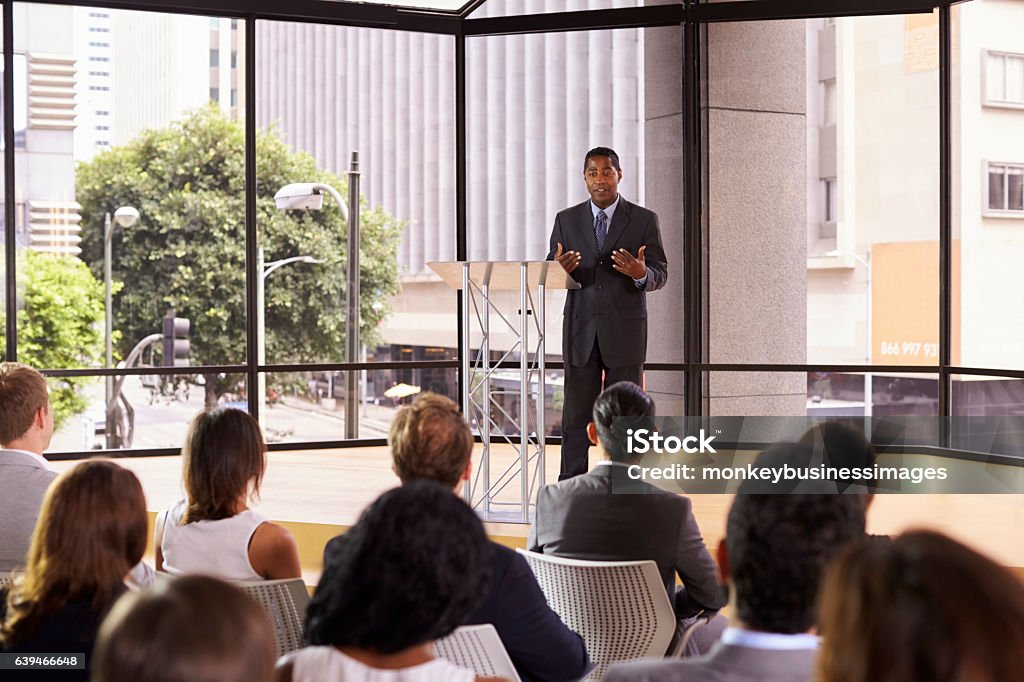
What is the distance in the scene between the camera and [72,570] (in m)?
1.77

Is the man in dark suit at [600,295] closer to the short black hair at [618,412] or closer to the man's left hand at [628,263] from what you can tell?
the man's left hand at [628,263]

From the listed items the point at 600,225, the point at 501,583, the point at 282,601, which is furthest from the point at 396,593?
the point at 600,225

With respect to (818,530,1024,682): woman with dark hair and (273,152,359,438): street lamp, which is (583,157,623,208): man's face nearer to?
(273,152,359,438): street lamp

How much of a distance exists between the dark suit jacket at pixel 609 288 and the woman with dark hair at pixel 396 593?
3.60m

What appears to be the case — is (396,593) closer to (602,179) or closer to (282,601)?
(282,601)

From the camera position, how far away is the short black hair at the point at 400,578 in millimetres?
1376

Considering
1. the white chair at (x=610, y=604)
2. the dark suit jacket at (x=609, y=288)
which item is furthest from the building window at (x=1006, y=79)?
the white chair at (x=610, y=604)

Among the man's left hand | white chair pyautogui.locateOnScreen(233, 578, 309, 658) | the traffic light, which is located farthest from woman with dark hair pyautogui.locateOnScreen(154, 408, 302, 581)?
the traffic light

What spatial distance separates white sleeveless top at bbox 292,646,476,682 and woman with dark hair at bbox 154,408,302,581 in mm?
999

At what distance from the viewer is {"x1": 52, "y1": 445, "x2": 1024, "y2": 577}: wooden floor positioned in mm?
4977

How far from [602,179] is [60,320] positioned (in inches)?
129

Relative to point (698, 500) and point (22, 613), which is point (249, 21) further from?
point (22, 613)

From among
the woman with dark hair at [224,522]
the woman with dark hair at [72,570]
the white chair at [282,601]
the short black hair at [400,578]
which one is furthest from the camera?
the woman with dark hair at [224,522]

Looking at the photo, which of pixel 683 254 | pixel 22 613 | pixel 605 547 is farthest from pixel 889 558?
pixel 683 254
